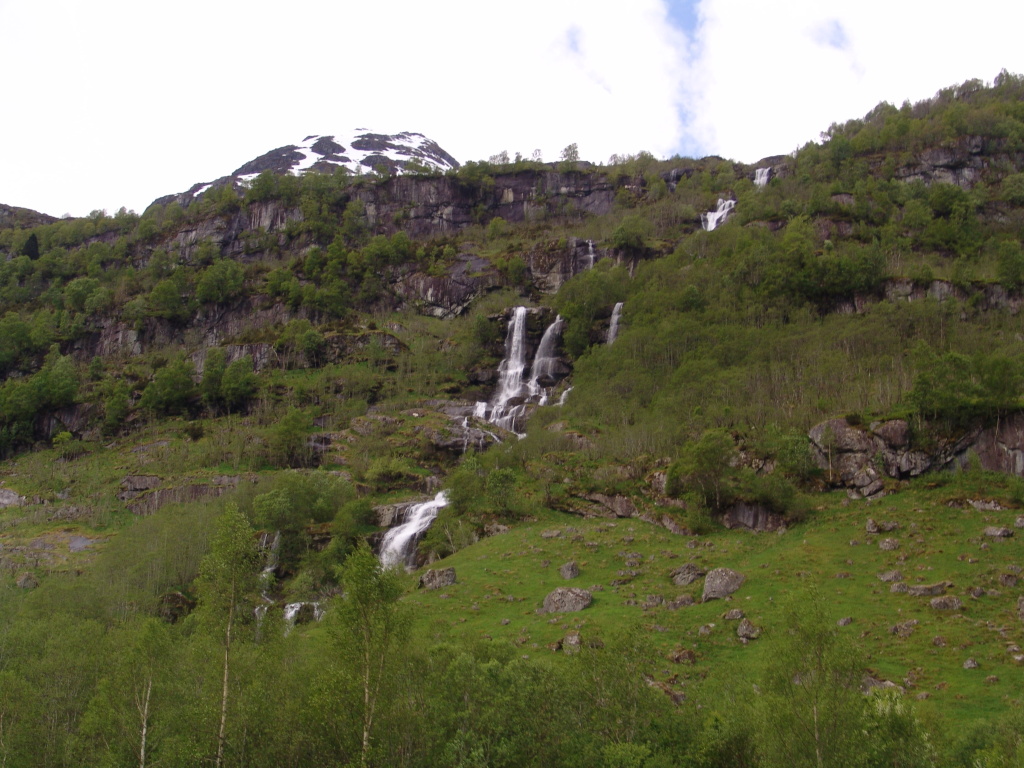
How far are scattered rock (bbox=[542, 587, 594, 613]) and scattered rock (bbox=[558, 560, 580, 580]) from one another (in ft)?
15.3

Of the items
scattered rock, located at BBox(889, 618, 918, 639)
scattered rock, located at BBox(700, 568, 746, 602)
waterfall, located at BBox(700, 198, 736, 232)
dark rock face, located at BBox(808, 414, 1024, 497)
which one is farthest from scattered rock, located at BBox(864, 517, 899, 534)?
waterfall, located at BBox(700, 198, 736, 232)

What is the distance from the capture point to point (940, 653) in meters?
33.0

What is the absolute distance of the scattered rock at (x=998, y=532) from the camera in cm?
4397

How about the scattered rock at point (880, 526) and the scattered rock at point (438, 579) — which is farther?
the scattered rock at point (438, 579)

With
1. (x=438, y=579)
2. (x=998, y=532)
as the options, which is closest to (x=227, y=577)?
(x=438, y=579)

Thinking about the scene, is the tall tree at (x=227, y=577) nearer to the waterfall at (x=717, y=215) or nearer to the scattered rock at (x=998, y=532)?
the scattered rock at (x=998, y=532)

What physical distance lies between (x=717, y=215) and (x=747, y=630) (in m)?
129

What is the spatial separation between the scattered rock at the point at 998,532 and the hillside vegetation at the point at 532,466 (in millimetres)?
165

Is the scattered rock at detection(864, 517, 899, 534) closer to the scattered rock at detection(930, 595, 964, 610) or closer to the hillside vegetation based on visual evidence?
the hillside vegetation

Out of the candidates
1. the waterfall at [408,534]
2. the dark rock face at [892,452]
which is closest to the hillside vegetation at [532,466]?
the dark rock face at [892,452]

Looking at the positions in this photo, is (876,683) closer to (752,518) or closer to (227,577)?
(752,518)

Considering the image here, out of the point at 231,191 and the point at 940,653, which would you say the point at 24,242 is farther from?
the point at 940,653

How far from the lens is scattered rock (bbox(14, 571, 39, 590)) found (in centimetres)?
6154

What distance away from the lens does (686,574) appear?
153 feet
